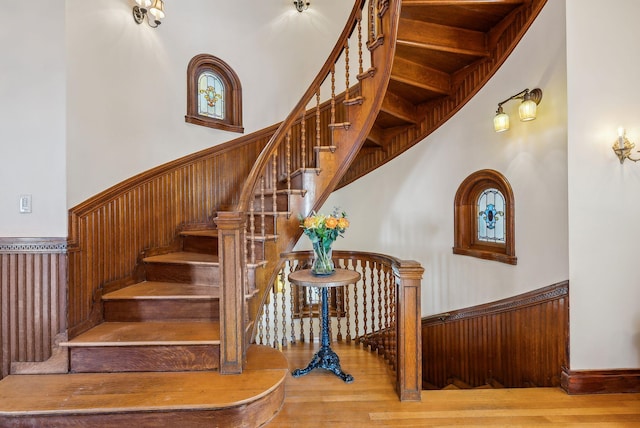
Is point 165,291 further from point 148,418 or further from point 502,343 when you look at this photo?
point 502,343

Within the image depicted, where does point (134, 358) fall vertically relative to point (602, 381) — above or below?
above

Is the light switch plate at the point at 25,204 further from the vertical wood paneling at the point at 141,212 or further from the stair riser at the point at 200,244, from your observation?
the stair riser at the point at 200,244

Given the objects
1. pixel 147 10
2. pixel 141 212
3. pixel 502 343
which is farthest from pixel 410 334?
pixel 147 10

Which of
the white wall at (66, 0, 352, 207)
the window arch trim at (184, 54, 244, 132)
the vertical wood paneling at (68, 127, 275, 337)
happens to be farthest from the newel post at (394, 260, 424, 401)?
the window arch trim at (184, 54, 244, 132)

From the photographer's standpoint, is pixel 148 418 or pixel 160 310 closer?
pixel 148 418

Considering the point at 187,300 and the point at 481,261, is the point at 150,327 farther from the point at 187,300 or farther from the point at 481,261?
the point at 481,261

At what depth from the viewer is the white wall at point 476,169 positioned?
2362 millimetres

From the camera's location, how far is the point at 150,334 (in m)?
2.16

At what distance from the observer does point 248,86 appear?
381 cm

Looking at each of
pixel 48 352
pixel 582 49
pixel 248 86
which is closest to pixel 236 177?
pixel 248 86

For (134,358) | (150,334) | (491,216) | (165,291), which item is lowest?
(134,358)

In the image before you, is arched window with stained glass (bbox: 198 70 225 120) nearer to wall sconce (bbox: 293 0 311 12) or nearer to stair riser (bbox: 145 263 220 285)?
wall sconce (bbox: 293 0 311 12)

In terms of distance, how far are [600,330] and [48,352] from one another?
12.1 feet

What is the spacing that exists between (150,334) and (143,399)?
47 cm
